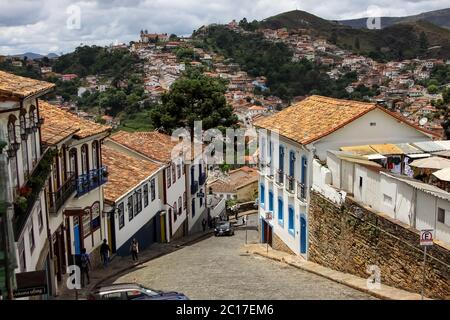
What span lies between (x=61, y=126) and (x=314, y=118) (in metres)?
11.6

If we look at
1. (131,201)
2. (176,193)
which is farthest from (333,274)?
(176,193)

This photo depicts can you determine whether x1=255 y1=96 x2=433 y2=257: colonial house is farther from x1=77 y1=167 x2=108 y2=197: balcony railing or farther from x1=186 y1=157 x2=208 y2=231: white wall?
→ x1=186 y1=157 x2=208 y2=231: white wall

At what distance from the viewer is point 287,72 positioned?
16925 centimetres

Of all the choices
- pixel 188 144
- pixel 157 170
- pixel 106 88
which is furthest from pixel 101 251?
pixel 106 88

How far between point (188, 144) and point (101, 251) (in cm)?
1760

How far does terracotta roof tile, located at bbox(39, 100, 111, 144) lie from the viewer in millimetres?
18125

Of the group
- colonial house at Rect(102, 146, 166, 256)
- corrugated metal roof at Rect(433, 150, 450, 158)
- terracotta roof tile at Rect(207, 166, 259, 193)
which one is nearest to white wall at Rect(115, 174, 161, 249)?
colonial house at Rect(102, 146, 166, 256)

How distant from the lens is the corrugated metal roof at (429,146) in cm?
2177

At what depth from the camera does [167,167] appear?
31062 millimetres

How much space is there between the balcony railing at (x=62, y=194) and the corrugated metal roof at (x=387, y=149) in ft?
37.6

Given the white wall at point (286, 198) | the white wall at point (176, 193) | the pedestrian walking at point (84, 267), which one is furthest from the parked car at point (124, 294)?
the white wall at point (176, 193)

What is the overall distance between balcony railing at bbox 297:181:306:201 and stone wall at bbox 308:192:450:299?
0.86m

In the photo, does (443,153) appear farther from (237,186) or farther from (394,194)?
(237,186)

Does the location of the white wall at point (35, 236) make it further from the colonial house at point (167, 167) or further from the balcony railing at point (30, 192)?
the colonial house at point (167, 167)
